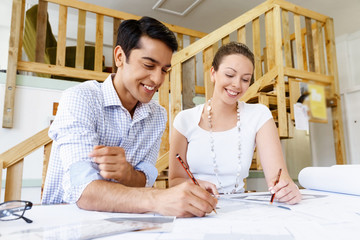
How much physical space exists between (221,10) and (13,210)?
15.5 feet

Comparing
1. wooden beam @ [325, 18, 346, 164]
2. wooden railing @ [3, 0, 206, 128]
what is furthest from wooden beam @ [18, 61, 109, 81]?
wooden beam @ [325, 18, 346, 164]

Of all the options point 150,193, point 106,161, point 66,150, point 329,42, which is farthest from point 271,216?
point 329,42

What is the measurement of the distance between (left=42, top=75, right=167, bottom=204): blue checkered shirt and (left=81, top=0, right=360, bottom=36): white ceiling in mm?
3899

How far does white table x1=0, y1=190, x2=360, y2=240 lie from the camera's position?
0.43 m

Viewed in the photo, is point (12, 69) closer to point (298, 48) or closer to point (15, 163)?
point (15, 163)

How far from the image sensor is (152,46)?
932 mm

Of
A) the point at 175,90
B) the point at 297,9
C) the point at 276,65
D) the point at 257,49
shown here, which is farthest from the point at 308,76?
the point at 175,90

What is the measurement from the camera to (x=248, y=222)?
52 centimetres

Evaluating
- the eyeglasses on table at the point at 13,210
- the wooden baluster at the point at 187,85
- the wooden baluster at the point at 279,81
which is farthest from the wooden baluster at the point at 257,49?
the eyeglasses on table at the point at 13,210

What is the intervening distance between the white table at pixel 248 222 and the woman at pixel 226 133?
0.44m

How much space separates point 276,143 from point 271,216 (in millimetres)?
582

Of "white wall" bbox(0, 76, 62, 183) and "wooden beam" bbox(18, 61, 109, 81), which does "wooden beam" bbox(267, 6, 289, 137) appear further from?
"white wall" bbox(0, 76, 62, 183)

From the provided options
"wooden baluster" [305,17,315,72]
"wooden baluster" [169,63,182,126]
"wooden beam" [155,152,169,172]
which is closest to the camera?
"wooden beam" [155,152,169,172]

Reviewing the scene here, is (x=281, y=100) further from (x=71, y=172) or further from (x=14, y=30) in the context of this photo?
(x=14, y=30)
